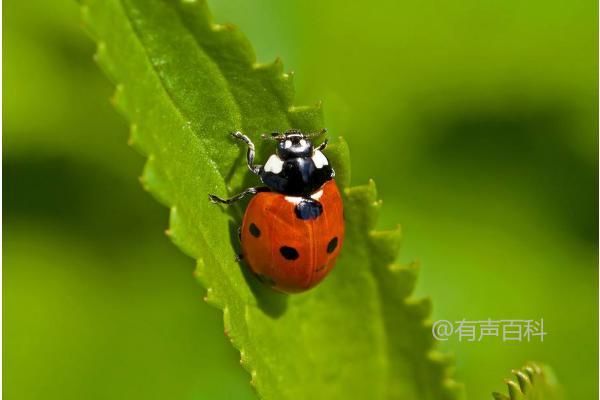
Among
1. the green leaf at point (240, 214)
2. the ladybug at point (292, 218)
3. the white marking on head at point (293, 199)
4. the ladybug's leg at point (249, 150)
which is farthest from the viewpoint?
the white marking on head at point (293, 199)

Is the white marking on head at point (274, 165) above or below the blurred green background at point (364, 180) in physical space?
above

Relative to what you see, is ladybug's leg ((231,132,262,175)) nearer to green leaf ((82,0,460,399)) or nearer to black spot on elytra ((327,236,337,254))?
green leaf ((82,0,460,399))

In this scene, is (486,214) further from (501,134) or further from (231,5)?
(231,5)

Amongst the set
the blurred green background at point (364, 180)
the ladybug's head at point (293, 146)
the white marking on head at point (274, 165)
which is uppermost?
the ladybug's head at point (293, 146)

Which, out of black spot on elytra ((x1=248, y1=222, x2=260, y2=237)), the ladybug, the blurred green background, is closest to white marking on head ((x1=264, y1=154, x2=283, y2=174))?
the ladybug

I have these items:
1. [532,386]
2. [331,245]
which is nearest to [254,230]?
[331,245]

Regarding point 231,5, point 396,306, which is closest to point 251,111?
point 396,306

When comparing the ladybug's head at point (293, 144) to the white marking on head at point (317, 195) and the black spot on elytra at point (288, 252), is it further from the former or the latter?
the black spot on elytra at point (288, 252)

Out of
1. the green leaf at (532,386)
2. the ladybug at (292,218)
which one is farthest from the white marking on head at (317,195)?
the green leaf at (532,386)
